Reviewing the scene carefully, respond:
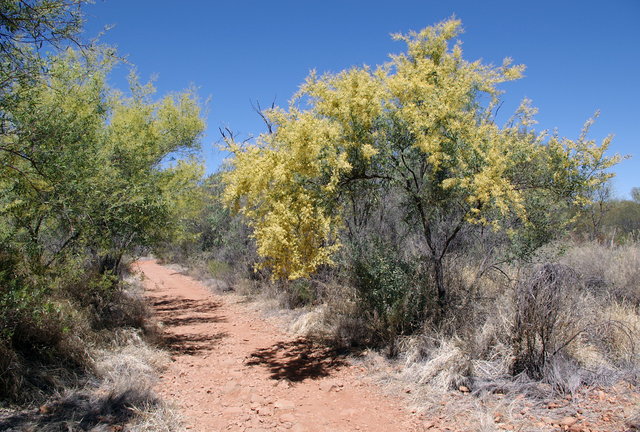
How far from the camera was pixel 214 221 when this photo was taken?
54.0ft

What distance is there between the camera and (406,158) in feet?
22.1

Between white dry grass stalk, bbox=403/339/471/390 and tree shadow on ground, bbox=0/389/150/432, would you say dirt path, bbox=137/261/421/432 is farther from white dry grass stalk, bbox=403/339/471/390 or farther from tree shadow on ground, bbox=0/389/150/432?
tree shadow on ground, bbox=0/389/150/432

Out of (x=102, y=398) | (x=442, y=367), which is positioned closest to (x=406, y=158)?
(x=442, y=367)

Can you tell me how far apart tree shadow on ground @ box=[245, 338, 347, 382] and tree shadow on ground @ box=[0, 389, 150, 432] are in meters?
2.31

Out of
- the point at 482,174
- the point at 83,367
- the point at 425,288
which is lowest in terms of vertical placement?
the point at 83,367

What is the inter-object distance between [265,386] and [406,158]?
413 centimetres

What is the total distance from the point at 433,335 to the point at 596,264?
4835 millimetres

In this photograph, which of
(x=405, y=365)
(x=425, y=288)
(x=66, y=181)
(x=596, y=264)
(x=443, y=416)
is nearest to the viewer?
(x=443, y=416)

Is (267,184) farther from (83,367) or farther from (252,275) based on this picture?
(252,275)

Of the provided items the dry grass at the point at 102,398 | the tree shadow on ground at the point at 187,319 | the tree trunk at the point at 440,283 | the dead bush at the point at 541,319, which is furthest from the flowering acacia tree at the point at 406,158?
the tree shadow on ground at the point at 187,319

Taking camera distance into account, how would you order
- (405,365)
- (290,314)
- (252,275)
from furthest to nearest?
1. (252,275)
2. (290,314)
3. (405,365)

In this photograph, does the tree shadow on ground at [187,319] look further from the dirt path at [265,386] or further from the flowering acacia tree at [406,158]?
the flowering acacia tree at [406,158]

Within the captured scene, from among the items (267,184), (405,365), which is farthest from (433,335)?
(267,184)

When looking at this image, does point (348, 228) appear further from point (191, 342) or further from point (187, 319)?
point (187, 319)
